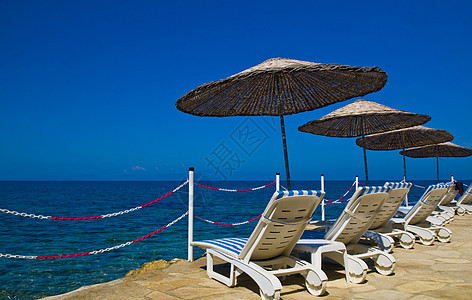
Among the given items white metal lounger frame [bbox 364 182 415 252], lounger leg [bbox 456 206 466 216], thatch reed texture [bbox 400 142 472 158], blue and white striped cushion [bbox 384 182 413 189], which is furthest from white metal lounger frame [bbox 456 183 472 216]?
blue and white striped cushion [bbox 384 182 413 189]

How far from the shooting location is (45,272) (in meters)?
6.89

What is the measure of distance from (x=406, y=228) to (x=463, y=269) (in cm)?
169

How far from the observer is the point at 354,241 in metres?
4.35

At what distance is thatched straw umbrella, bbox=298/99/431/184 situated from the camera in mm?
6445

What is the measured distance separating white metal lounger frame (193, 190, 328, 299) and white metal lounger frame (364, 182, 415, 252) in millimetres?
1774

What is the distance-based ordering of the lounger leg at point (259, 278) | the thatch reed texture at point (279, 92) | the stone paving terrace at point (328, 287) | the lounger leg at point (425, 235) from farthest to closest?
the lounger leg at point (425, 235) < the thatch reed texture at point (279, 92) < the stone paving terrace at point (328, 287) < the lounger leg at point (259, 278)

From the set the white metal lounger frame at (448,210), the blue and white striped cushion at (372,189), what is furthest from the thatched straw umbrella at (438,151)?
the blue and white striped cushion at (372,189)

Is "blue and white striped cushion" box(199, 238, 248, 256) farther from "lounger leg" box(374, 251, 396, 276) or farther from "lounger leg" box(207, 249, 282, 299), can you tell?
"lounger leg" box(374, 251, 396, 276)

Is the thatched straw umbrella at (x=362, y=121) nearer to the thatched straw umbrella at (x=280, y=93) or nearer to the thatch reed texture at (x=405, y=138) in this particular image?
the thatched straw umbrella at (x=280, y=93)

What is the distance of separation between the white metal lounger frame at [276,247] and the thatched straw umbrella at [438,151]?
1315 centimetres

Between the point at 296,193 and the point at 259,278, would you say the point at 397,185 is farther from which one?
the point at 259,278

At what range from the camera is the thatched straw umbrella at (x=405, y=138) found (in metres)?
9.91

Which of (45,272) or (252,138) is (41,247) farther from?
(252,138)

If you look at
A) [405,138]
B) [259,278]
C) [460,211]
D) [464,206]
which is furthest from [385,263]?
[464,206]
